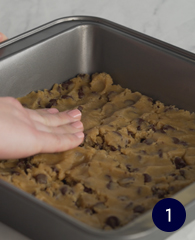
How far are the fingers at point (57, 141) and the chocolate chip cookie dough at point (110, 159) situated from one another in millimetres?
33

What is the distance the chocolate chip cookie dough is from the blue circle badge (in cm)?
8

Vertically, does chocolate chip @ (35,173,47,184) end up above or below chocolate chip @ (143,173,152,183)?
below

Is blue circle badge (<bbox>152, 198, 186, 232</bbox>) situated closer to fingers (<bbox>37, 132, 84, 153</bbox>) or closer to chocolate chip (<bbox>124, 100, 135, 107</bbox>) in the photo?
fingers (<bbox>37, 132, 84, 153</bbox>)

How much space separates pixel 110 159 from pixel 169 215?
13.2 inches

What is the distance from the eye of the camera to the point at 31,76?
5.76 feet

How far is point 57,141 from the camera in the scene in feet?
4.71

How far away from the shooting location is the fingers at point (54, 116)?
4.86ft

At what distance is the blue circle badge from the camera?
1.14 m

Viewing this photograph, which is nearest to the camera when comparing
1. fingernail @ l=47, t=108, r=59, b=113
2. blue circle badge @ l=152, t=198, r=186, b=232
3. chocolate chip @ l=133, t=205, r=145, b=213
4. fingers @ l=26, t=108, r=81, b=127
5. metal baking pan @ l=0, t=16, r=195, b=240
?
blue circle badge @ l=152, t=198, r=186, b=232

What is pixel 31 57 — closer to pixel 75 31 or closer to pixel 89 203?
pixel 75 31

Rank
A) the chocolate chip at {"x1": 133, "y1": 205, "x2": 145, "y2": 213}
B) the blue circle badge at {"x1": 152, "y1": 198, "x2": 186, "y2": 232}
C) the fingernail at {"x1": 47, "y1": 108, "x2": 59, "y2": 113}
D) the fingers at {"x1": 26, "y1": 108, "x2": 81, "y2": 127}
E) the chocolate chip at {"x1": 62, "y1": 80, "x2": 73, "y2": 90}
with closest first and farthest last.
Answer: the blue circle badge at {"x1": 152, "y1": 198, "x2": 186, "y2": 232}
the chocolate chip at {"x1": 133, "y1": 205, "x2": 145, "y2": 213}
the fingers at {"x1": 26, "y1": 108, "x2": 81, "y2": 127}
the fingernail at {"x1": 47, "y1": 108, "x2": 59, "y2": 113}
the chocolate chip at {"x1": 62, "y1": 80, "x2": 73, "y2": 90}

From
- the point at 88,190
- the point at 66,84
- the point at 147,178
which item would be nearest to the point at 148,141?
the point at 147,178

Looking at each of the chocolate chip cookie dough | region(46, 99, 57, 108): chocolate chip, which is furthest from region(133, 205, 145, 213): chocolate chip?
region(46, 99, 57, 108): chocolate chip

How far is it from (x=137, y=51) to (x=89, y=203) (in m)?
0.70
